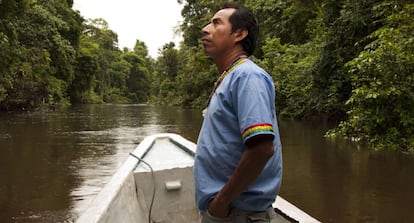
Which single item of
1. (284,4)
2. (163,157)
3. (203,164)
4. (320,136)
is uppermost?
(284,4)

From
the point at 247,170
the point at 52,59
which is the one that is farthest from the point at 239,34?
the point at 52,59

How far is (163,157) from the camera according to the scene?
182 inches

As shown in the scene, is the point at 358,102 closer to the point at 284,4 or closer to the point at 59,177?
the point at 59,177

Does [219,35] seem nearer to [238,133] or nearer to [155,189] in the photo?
[238,133]

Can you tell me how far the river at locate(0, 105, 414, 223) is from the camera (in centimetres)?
521

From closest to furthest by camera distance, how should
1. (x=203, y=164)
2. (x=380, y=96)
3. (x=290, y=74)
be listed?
(x=203, y=164) → (x=380, y=96) → (x=290, y=74)

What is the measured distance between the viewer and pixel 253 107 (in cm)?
145

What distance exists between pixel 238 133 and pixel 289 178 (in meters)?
5.54

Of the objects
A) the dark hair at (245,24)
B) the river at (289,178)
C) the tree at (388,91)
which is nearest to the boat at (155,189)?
the river at (289,178)

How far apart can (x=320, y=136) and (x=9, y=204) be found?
8.46m

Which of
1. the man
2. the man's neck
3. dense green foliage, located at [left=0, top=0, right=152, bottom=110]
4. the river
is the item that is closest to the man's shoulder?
the man

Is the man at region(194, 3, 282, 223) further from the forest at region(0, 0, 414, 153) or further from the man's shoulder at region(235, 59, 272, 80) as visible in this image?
the forest at region(0, 0, 414, 153)

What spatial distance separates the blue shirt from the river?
3607mm

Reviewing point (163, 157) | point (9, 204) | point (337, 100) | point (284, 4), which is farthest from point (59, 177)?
point (284, 4)
